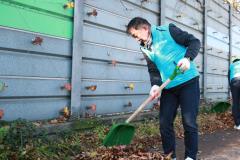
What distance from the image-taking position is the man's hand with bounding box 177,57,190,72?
4145mm

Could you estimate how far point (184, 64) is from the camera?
4.14 meters

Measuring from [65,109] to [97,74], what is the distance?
39.3 inches

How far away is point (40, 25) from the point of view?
200 inches

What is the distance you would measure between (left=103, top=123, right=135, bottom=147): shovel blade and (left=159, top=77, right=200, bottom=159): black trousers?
1.52 feet

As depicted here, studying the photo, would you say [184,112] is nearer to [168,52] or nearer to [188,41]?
[168,52]

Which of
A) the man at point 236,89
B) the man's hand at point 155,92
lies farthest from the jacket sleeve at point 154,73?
Answer: the man at point 236,89

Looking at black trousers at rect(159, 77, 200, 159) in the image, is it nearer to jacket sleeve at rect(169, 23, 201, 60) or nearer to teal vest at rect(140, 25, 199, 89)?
teal vest at rect(140, 25, 199, 89)

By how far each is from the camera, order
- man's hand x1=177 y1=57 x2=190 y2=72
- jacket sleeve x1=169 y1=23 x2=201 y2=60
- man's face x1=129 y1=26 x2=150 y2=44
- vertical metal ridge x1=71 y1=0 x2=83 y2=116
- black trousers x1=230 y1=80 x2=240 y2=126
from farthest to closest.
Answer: black trousers x1=230 y1=80 x2=240 y2=126 < vertical metal ridge x1=71 y1=0 x2=83 y2=116 < man's face x1=129 y1=26 x2=150 y2=44 < jacket sleeve x1=169 y1=23 x2=201 y2=60 < man's hand x1=177 y1=57 x2=190 y2=72

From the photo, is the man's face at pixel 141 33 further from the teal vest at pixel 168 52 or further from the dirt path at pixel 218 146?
the dirt path at pixel 218 146

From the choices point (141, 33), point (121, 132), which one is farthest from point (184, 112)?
point (141, 33)

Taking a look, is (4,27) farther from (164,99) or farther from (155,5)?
(155,5)

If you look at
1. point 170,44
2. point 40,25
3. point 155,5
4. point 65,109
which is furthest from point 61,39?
point 155,5

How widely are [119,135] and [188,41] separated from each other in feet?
4.33

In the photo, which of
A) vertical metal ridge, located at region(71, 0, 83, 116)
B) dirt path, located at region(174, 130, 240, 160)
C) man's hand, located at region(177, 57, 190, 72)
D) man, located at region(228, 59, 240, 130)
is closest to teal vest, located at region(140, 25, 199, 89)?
man's hand, located at region(177, 57, 190, 72)
